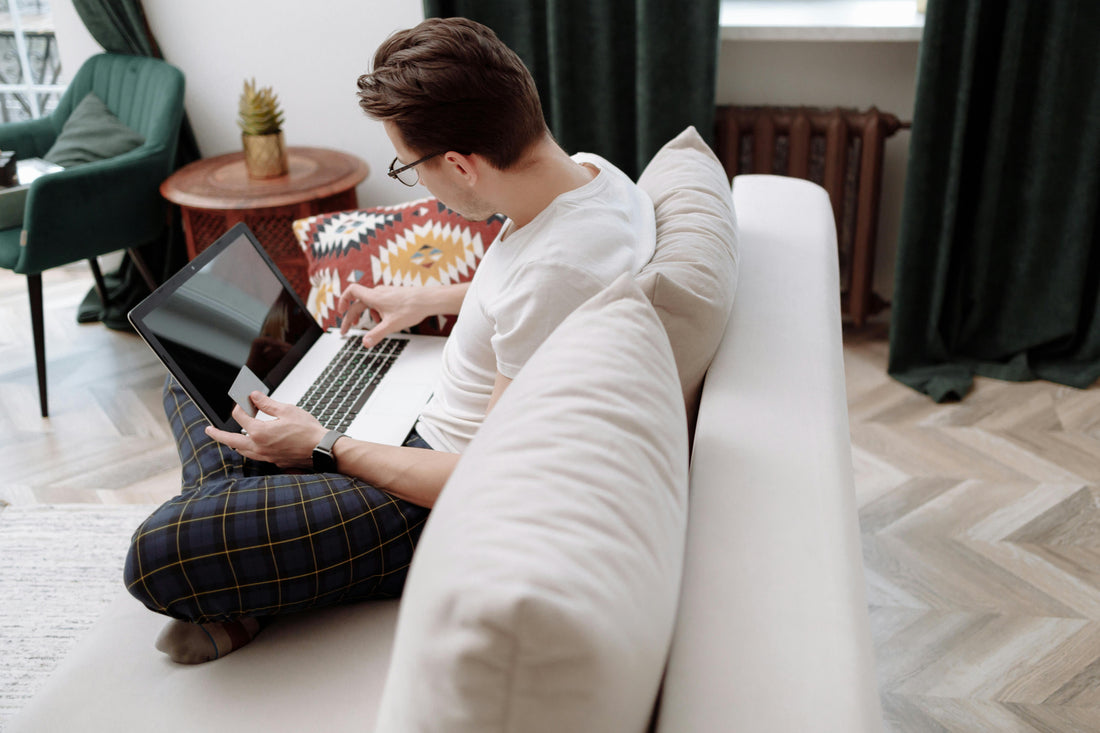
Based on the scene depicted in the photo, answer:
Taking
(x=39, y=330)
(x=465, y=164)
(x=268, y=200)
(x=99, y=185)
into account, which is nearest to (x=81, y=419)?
(x=39, y=330)

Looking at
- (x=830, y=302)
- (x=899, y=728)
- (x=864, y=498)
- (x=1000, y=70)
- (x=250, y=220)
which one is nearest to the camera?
(x=830, y=302)

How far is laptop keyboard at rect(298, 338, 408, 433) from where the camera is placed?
146cm

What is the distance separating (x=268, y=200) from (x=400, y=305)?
2.94 feet

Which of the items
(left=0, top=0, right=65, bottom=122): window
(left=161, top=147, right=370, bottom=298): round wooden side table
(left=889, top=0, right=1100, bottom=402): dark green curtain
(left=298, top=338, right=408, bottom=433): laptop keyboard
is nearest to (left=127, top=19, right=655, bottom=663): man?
(left=298, top=338, right=408, bottom=433): laptop keyboard

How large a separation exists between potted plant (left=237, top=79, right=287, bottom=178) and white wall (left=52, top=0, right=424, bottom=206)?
44 centimetres

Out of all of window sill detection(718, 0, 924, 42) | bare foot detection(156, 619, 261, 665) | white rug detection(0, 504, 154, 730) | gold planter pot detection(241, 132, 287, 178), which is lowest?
white rug detection(0, 504, 154, 730)

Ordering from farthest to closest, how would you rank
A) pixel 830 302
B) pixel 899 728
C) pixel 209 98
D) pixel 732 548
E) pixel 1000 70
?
1. pixel 209 98
2. pixel 1000 70
3. pixel 899 728
4. pixel 830 302
5. pixel 732 548

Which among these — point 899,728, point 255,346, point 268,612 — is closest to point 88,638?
point 268,612

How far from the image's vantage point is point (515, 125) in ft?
3.87

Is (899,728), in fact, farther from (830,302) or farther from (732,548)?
(732,548)

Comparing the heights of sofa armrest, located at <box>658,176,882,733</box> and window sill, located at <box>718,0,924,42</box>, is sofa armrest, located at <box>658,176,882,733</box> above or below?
below

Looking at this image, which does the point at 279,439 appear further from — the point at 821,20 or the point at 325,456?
the point at 821,20

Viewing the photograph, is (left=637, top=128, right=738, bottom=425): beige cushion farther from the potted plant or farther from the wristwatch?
the potted plant

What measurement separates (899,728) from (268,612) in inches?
38.5
